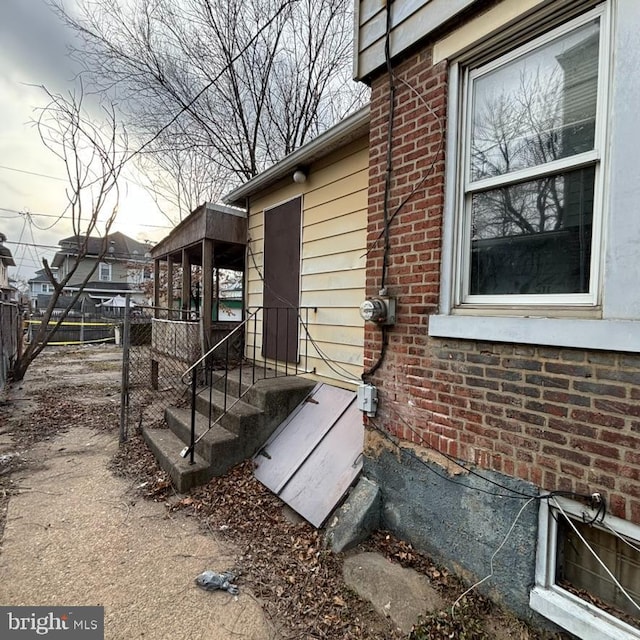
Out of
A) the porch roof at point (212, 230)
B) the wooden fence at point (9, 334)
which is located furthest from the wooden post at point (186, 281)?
the wooden fence at point (9, 334)

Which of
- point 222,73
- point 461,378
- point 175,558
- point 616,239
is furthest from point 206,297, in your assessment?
point 222,73

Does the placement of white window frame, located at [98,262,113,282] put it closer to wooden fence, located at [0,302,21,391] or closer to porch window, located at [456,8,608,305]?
wooden fence, located at [0,302,21,391]

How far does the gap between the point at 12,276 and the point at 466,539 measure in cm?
4507

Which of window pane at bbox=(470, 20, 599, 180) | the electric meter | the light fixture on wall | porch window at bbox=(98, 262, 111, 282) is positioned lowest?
the electric meter

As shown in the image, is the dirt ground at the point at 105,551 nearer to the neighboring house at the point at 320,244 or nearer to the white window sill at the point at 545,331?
the white window sill at the point at 545,331

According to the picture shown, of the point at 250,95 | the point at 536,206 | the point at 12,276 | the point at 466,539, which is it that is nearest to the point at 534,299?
the point at 536,206

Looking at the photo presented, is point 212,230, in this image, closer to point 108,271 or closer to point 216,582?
point 216,582

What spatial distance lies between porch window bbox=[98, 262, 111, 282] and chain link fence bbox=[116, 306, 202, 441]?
95.6ft

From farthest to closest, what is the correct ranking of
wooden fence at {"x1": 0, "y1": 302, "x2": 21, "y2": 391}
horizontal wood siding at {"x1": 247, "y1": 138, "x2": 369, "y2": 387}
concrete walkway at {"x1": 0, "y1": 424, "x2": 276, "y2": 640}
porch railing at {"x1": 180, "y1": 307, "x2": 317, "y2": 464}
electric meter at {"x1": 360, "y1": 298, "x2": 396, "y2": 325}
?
wooden fence at {"x1": 0, "y1": 302, "x2": 21, "y2": 391} → porch railing at {"x1": 180, "y1": 307, "x2": 317, "y2": 464} → horizontal wood siding at {"x1": 247, "y1": 138, "x2": 369, "y2": 387} → electric meter at {"x1": 360, "y1": 298, "x2": 396, "y2": 325} → concrete walkway at {"x1": 0, "y1": 424, "x2": 276, "y2": 640}

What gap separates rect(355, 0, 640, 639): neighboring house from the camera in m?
1.60

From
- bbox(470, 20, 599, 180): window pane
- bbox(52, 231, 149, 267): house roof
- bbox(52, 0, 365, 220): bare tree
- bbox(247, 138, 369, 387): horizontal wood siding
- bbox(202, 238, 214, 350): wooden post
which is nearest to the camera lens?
bbox(470, 20, 599, 180): window pane

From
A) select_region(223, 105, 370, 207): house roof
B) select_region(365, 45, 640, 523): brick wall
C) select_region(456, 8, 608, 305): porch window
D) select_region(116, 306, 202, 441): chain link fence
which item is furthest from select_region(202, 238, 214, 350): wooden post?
select_region(456, 8, 608, 305): porch window

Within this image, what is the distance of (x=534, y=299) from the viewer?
1.91 meters

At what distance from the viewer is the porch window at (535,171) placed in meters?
1.73
